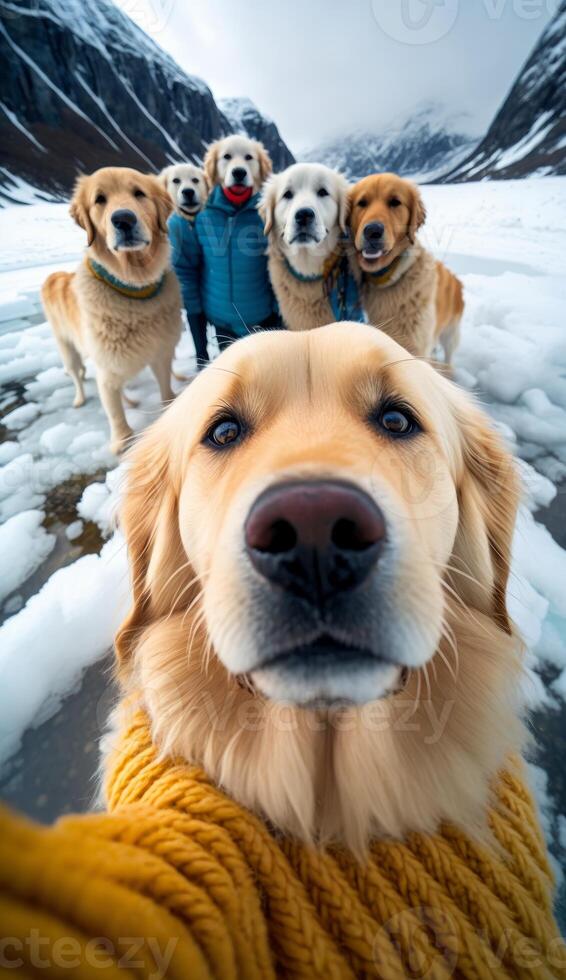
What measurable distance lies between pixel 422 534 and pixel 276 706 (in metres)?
0.58

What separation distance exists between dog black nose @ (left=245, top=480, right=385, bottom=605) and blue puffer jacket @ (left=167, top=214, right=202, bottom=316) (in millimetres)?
4166

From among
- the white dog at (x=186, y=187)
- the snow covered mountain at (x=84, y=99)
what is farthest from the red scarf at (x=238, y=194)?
the snow covered mountain at (x=84, y=99)

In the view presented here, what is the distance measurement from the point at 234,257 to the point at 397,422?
11.3 feet

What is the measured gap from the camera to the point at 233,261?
13.0 ft

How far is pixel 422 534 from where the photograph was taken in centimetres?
98

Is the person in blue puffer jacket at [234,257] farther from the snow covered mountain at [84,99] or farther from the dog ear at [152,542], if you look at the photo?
the snow covered mountain at [84,99]

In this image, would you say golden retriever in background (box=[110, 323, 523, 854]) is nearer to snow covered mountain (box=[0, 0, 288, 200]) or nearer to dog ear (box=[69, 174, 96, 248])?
dog ear (box=[69, 174, 96, 248])

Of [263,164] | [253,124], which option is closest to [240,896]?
[263,164]

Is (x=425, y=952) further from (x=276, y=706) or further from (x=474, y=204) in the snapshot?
(x=474, y=204)

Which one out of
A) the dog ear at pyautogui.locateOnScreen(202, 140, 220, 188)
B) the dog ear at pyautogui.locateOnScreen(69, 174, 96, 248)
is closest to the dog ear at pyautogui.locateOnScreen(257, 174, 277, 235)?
the dog ear at pyautogui.locateOnScreen(202, 140, 220, 188)

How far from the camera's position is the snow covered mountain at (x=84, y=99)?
40.8 metres

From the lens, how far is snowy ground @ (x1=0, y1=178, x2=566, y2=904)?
6.07 feet

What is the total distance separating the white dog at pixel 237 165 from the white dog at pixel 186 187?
410 mm

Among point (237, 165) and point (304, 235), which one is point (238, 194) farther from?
point (304, 235)
